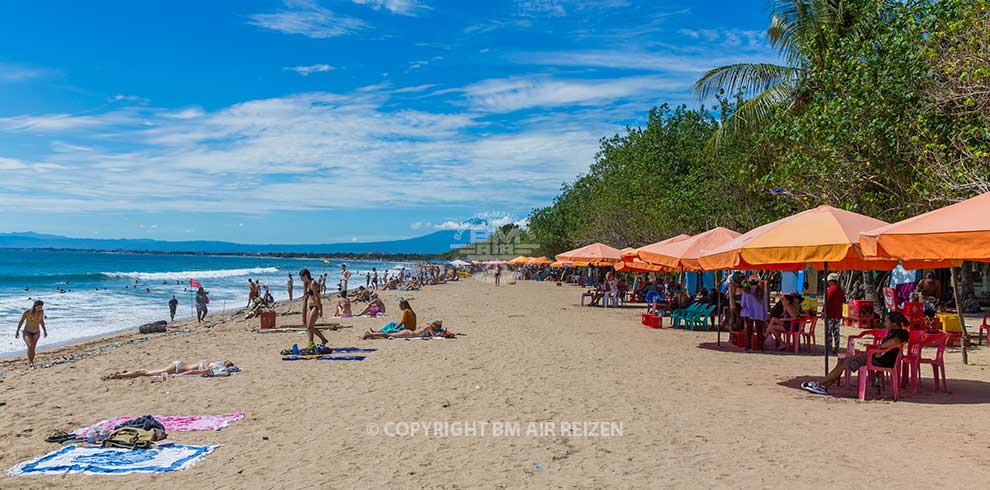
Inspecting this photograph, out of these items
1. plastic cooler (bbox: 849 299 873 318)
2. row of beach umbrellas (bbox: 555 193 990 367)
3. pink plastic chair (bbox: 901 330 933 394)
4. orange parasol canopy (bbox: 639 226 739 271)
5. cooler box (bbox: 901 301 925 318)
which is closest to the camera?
row of beach umbrellas (bbox: 555 193 990 367)

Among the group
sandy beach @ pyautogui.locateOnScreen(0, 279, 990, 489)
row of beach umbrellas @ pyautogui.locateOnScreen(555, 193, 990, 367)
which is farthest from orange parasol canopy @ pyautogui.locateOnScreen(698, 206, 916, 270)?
sandy beach @ pyautogui.locateOnScreen(0, 279, 990, 489)

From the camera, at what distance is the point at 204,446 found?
5719 millimetres

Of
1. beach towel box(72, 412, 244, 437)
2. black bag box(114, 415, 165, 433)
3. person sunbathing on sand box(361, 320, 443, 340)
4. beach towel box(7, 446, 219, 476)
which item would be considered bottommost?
beach towel box(7, 446, 219, 476)

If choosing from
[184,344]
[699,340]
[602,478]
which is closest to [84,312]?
[184,344]

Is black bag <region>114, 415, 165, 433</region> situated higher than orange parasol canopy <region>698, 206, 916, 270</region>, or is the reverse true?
orange parasol canopy <region>698, 206, 916, 270</region>

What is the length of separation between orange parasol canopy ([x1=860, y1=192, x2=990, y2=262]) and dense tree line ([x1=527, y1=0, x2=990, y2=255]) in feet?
15.9

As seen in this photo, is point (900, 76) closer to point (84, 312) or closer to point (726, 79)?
point (726, 79)

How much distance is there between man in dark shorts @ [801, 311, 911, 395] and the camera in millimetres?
6965

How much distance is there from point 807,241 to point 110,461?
6733 mm

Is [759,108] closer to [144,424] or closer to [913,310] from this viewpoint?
[913,310]

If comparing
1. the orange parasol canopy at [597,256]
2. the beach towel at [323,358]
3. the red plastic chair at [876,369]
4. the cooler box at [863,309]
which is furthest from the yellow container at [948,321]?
the beach towel at [323,358]

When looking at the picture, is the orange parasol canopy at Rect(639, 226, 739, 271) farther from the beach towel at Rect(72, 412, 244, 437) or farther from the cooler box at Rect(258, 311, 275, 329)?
the cooler box at Rect(258, 311, 275, 329)

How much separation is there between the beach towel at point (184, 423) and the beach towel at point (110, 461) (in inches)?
20.8

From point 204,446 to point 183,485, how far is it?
3.18ft
